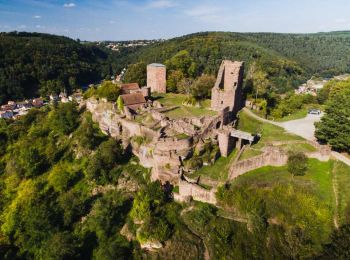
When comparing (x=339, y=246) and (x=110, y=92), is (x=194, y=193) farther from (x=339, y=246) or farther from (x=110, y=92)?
(x=110, y=92)

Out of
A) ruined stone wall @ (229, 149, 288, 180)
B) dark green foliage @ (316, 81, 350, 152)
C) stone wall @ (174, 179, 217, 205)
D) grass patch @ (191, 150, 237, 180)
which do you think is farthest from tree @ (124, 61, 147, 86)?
dark green foliage @ (316, 81, 350, 152)

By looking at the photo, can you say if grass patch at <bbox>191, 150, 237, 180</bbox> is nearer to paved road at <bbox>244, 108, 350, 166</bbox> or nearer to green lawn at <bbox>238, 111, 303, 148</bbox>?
green lawn at <bbox>238, 111, 303, 148</bbox>

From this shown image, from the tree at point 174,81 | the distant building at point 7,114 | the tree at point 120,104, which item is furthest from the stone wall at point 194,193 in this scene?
the distant building at point 7,114

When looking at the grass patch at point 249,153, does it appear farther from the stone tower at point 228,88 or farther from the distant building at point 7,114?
the distant building at point 7,114

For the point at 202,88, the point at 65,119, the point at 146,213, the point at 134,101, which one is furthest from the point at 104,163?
the point at 202,88

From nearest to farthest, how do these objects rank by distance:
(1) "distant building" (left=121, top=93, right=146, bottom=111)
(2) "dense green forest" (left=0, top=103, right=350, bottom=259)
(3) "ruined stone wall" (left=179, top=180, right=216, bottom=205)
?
(2) "dense green forest" (left=0, top=103, right=350, bottom=259)
(3) "ruined stone wall" (left=179, top=180, right=216, bottom=205)
(1) "distant building" (left=121, top=93, right=146, bottom=111)

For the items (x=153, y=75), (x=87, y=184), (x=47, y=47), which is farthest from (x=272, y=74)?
(x=47, y=47)
